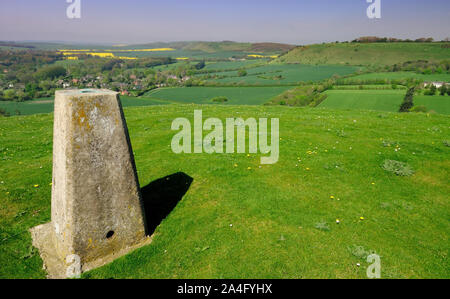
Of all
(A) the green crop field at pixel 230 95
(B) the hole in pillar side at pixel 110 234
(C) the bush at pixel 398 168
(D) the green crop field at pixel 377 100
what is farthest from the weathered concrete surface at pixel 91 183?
(A) the green crop field at pixel 230 95

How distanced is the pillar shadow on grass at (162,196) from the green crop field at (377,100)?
4215 centimetres

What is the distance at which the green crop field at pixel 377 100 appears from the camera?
49531mm

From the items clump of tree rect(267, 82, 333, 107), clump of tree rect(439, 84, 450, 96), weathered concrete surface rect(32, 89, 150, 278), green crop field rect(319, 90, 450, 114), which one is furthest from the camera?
clump of tree rect(267, 82, 333, 107)

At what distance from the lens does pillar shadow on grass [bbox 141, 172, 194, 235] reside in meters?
8.83

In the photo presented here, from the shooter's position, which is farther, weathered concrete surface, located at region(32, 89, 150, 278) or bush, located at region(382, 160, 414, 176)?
bush, located at region(382, 160, 414, 176)

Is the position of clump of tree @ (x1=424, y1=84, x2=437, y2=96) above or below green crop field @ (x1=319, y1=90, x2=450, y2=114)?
above

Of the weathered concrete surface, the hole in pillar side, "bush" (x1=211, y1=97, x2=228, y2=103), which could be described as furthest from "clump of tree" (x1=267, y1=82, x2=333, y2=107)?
the hole in pillar side

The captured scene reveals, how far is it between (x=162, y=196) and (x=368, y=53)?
14852 centimetres

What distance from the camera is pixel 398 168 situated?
38.5 ft

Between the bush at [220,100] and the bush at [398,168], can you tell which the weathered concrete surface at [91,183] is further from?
the bush at [220,100]

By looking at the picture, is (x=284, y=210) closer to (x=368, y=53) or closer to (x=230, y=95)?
(x=230, y=95)

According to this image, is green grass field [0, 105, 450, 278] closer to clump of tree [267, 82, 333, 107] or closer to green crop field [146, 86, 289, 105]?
clump of tree [267, 82, 333, 107]

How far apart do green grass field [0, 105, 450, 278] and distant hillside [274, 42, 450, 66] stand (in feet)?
396

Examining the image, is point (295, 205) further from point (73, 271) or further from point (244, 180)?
point (73, 271)
